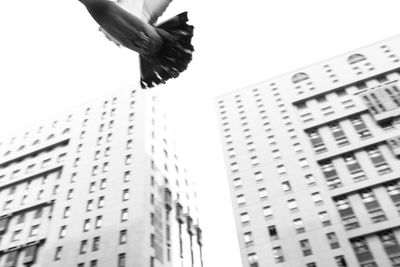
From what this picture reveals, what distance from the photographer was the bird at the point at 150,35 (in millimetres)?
1904

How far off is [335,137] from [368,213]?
34.4 ft

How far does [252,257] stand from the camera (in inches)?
1411

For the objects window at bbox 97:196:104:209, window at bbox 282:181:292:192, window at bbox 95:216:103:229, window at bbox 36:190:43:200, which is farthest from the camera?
window at bbox 36:190:43:200

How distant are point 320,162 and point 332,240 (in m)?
9.52

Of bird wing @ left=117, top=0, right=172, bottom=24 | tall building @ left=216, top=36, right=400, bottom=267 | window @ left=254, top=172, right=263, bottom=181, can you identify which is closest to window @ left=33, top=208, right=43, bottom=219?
tall building @ left=216, top=36, right=400, bottom=267

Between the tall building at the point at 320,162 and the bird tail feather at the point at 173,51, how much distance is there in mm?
33445

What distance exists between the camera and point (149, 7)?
236 centimetres

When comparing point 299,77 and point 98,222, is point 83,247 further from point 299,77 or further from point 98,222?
point 299,77

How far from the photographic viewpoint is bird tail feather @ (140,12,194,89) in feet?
7.62

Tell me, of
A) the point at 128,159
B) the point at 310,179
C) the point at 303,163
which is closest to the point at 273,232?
the point at 310,179

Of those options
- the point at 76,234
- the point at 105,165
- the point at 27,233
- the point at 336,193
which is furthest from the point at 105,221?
the point at 336,193

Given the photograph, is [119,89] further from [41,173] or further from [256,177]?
[256,177]

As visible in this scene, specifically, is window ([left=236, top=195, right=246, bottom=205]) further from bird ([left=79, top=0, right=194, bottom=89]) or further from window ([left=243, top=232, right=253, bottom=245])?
bird ([left=79, top=0, right=194, bottom=89])

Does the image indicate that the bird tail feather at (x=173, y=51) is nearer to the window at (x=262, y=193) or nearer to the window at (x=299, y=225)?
the window at (x=299, y=225)
